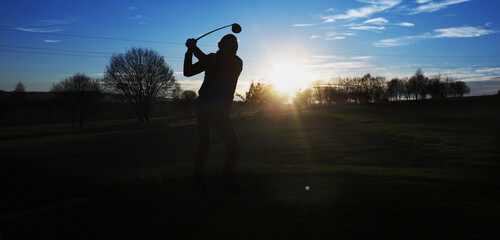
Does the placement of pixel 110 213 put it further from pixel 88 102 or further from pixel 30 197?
pixel 88 102

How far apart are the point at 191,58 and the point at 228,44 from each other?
2.32 ft

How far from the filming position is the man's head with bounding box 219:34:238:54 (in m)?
5.85

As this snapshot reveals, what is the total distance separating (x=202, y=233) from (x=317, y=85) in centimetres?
15458

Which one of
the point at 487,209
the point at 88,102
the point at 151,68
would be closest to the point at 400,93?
the point at 151,68

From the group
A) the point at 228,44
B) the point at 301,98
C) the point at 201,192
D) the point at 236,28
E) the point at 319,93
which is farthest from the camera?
the point at 319,93

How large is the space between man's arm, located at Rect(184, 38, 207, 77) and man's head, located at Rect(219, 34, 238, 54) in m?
0.42

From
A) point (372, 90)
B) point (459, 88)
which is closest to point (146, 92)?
point (372, 90)

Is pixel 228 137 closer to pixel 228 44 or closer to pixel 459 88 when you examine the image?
pixel 228 44

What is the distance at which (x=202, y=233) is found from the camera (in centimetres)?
343

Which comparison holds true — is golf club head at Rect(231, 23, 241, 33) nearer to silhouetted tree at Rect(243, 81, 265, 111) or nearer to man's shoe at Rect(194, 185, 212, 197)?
man's shoe at Rect(194, 185, 212, 197)

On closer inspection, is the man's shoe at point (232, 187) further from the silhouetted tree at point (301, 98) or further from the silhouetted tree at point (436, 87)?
the silhouetted tree at point (436, 87)

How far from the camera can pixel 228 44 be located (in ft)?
19.2

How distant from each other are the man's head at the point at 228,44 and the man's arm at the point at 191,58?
422 mm

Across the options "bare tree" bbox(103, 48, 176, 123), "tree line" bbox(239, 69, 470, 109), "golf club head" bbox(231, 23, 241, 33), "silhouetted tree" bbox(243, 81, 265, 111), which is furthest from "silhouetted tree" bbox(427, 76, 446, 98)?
"golf club head" bbox(231, 23, 241, 33)
